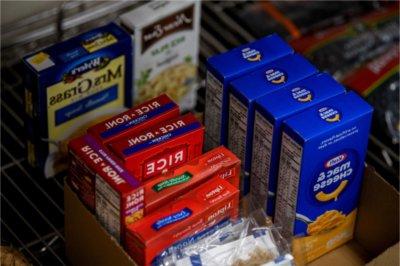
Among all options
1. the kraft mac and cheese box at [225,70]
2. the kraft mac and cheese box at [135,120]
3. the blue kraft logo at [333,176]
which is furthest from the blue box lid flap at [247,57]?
the blue kraft logo at [333,176]

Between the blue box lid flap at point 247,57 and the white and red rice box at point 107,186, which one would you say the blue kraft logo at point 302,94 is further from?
the white and red rice box at point 107,186

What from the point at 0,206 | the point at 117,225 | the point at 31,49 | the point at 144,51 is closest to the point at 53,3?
the point at 31,49

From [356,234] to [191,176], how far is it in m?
0.41

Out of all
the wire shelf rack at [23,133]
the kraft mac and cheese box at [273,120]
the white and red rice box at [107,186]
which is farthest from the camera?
the wire shelf rack at [23,133]

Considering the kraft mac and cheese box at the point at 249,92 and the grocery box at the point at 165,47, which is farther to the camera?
the grocery box at the point at 165,47

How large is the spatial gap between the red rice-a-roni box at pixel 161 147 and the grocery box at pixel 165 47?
1.05 feet

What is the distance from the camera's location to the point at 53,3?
2078 millimetres

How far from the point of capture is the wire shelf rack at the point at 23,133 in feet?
6.02

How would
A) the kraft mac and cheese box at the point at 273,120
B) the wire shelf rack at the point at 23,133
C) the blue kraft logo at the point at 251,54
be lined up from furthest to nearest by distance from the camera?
the wire shelf rack at the point at 23,133, the blue kraft logo at the point at 251,54, the kraft mac and cheese box at the point at 273,120

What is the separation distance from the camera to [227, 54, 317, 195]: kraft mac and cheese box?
1.64m

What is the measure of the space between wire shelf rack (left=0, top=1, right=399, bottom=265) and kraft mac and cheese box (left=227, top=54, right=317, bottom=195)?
1.22ft

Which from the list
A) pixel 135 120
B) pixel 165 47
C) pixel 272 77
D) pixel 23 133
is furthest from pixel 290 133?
pixel 23 133

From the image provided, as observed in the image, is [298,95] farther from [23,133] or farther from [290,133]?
[23,133]

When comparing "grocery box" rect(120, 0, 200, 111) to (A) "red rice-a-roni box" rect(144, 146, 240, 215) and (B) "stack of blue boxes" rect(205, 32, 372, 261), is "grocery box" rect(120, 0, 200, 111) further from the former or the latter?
(A) "red rice-a-roni box" rect(144, 146, 240, 215)
